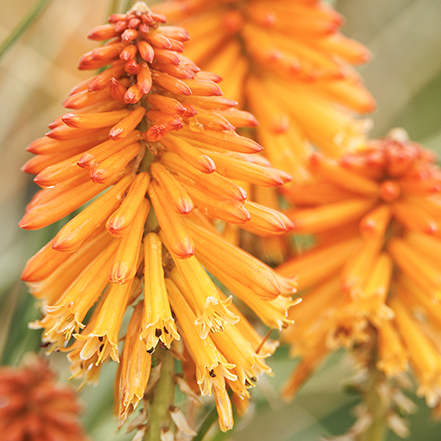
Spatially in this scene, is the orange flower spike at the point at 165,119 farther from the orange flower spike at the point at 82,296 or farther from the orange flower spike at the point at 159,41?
the orange flower spike at the point at 82,296

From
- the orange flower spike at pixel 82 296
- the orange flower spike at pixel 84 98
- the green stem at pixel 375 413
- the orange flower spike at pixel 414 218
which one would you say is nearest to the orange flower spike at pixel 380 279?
the orange flower spike at pixel 414 218

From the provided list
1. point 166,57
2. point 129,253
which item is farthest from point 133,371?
point 166,57

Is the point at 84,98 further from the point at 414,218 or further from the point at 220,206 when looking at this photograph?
the point at 414,218

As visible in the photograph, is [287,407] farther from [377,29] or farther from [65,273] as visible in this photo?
[377,29]

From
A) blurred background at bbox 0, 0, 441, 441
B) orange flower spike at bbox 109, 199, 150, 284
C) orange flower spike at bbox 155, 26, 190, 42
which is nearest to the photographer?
orange flower spike at bbox 109, 199, 150, 284

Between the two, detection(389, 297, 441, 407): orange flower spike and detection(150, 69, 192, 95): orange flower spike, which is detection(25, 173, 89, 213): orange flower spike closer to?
detection(150, 69, 192, 95): orange flower spike

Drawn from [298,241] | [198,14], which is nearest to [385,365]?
[298,241]

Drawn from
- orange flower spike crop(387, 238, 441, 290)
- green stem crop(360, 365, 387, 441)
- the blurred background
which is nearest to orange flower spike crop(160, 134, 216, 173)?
the blurred background
